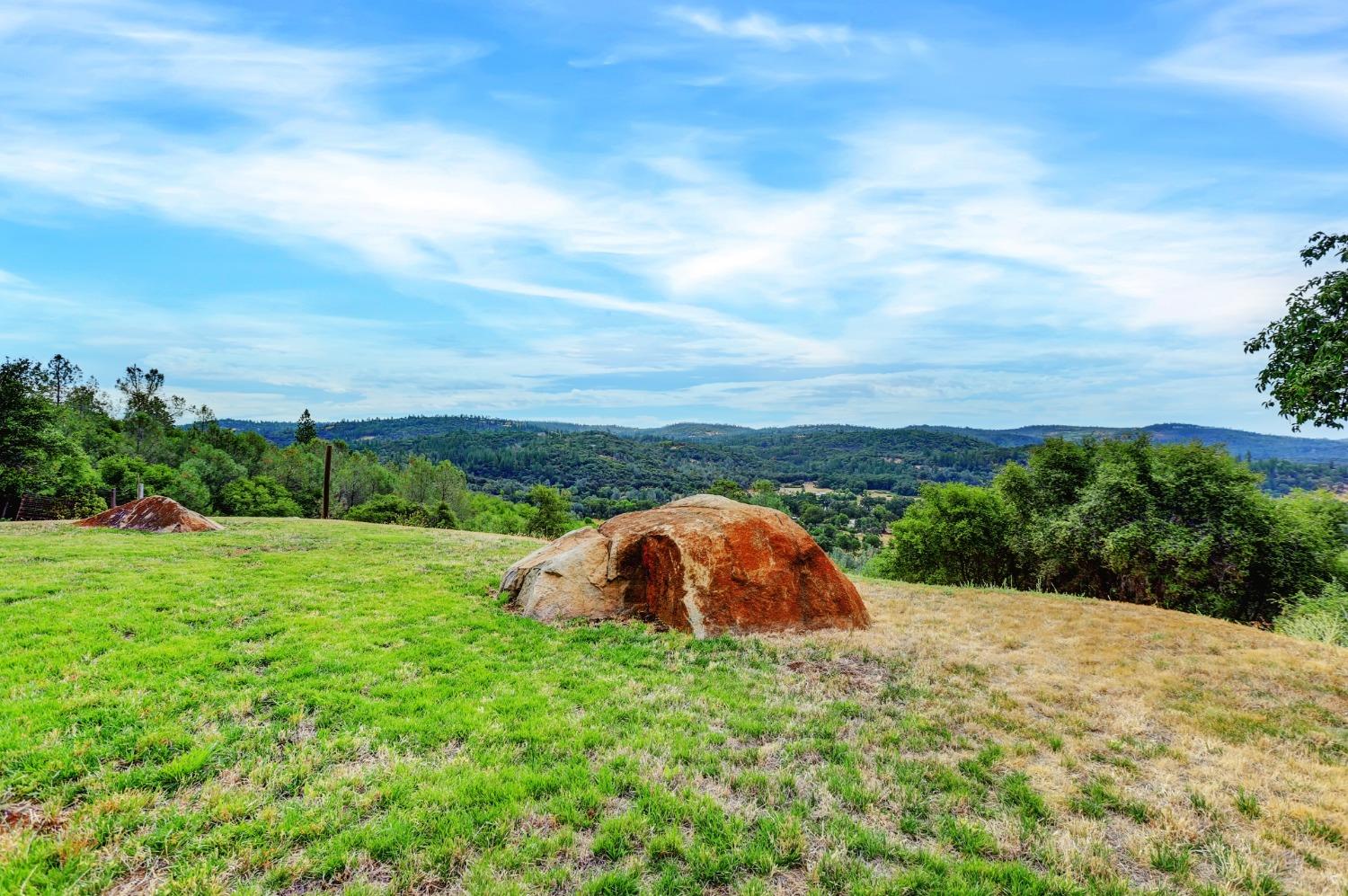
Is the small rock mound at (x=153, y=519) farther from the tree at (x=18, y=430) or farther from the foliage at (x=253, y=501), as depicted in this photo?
the foliage at (x=253, y=501)

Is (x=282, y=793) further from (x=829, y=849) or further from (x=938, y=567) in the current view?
(x=938, y=567)

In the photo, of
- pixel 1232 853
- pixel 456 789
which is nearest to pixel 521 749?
pixel 456 789

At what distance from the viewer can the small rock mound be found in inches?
949

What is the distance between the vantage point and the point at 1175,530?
829 inches

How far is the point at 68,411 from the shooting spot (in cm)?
6303

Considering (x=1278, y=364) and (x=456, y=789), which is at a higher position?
(x=1278, y=364)

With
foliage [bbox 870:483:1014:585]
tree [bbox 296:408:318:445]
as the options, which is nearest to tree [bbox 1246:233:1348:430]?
foliage [bbox 870:483:1014:585]

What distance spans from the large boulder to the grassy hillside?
936mm

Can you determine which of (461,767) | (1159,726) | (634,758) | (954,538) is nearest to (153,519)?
(461,767)

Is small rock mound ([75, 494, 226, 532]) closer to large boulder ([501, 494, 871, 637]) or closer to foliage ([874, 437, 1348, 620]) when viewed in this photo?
large boulder ([501, 494, 871, 637])

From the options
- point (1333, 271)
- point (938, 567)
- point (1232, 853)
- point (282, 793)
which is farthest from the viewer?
point (938, 567)

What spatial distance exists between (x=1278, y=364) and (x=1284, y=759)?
7453 millimetres

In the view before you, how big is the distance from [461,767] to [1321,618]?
74.2ft

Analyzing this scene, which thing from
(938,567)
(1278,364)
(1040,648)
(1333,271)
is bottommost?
(938,567)
